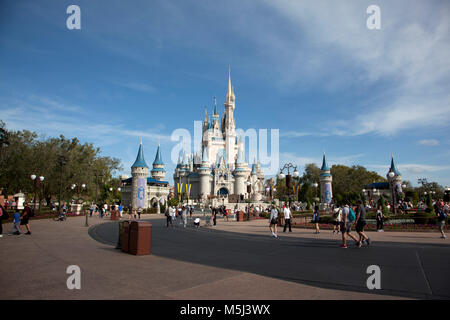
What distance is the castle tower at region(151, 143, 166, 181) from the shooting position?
84.9 meters

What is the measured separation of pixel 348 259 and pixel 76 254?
27.3ft

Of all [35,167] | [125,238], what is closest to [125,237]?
[125,238]

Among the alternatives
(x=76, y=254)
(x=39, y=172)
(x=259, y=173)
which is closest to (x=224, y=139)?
(x=259, y=173)

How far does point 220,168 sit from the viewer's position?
8444 centimetres

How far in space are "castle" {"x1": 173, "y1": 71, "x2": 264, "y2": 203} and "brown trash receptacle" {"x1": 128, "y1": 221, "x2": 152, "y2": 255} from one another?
5796 cm

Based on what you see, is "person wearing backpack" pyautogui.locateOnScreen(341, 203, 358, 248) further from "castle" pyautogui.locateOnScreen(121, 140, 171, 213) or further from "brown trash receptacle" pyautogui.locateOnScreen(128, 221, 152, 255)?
"castle" pyautogui.locateOnScreen(121, 140, 171, 213)

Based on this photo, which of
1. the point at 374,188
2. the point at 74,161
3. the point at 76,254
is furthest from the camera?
the point at 374,188

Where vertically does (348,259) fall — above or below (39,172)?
below

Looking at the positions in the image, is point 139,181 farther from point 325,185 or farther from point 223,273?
point 223,273

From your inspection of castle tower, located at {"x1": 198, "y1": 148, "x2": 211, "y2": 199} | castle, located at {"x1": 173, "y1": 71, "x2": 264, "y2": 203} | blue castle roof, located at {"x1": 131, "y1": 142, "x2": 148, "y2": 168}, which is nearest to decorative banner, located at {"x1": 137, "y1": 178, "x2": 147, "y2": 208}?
blue castle roof, located at {"x1": 131, "y1": 142, "x2": 148, "y2": 168}

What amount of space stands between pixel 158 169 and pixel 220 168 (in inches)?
743
